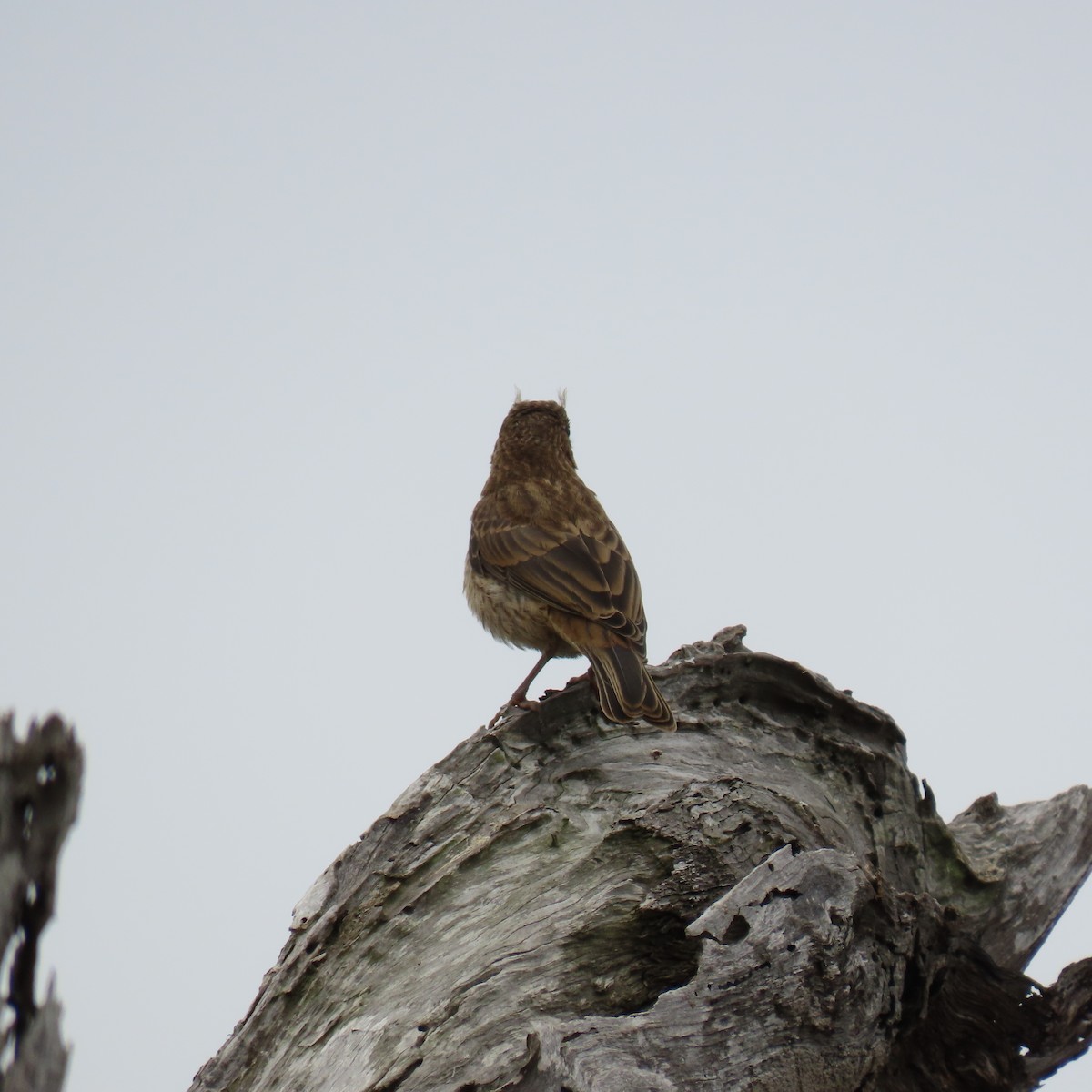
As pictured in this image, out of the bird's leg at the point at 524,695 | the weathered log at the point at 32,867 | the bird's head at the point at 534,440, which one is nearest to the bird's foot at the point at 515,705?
the bird's leg at the point at 524,695

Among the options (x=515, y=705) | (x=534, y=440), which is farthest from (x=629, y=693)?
(x=534, y=440)

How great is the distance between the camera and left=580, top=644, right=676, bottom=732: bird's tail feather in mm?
5602

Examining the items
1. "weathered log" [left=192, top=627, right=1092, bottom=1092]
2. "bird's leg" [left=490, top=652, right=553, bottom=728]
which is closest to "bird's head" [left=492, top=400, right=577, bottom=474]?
"bird's leg" [left=490, top=652, right=553, bottom=728]

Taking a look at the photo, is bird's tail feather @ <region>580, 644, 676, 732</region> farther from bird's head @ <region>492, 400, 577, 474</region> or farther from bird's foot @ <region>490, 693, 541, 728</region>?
bird's head @ <region>492, 400, 577, 474</region>

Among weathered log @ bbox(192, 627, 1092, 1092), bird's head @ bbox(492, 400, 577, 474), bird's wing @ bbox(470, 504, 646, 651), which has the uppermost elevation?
bird's head @ bbox(492, 400, 577, 474)

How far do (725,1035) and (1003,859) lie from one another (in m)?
2.39

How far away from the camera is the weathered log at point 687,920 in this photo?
3939mm

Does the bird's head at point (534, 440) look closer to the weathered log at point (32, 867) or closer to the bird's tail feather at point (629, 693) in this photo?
the bird's tail feather at point (629, 693)

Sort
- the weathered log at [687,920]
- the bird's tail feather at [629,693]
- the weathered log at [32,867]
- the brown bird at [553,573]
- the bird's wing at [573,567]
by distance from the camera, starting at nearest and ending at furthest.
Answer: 1. the weathered log at [32,867]
2. the weathered log at [687,920]
3. the bird's tail feather at [629,693]
4. the brown bird at [553,573]
5. the bird's wing at [573,567]

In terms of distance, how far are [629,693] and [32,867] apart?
354 cm

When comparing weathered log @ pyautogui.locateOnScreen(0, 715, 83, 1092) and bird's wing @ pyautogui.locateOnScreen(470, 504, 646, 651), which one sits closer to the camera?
weathered log @ pyautogui.locateOnScreen(0, 715, 83, 1092)

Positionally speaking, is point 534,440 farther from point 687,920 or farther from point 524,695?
point 687,920

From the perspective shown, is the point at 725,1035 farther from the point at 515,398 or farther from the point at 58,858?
the point at 515,398

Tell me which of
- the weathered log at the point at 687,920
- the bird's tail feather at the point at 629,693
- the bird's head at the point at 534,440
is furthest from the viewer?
the bird's head at the point at 534,440
